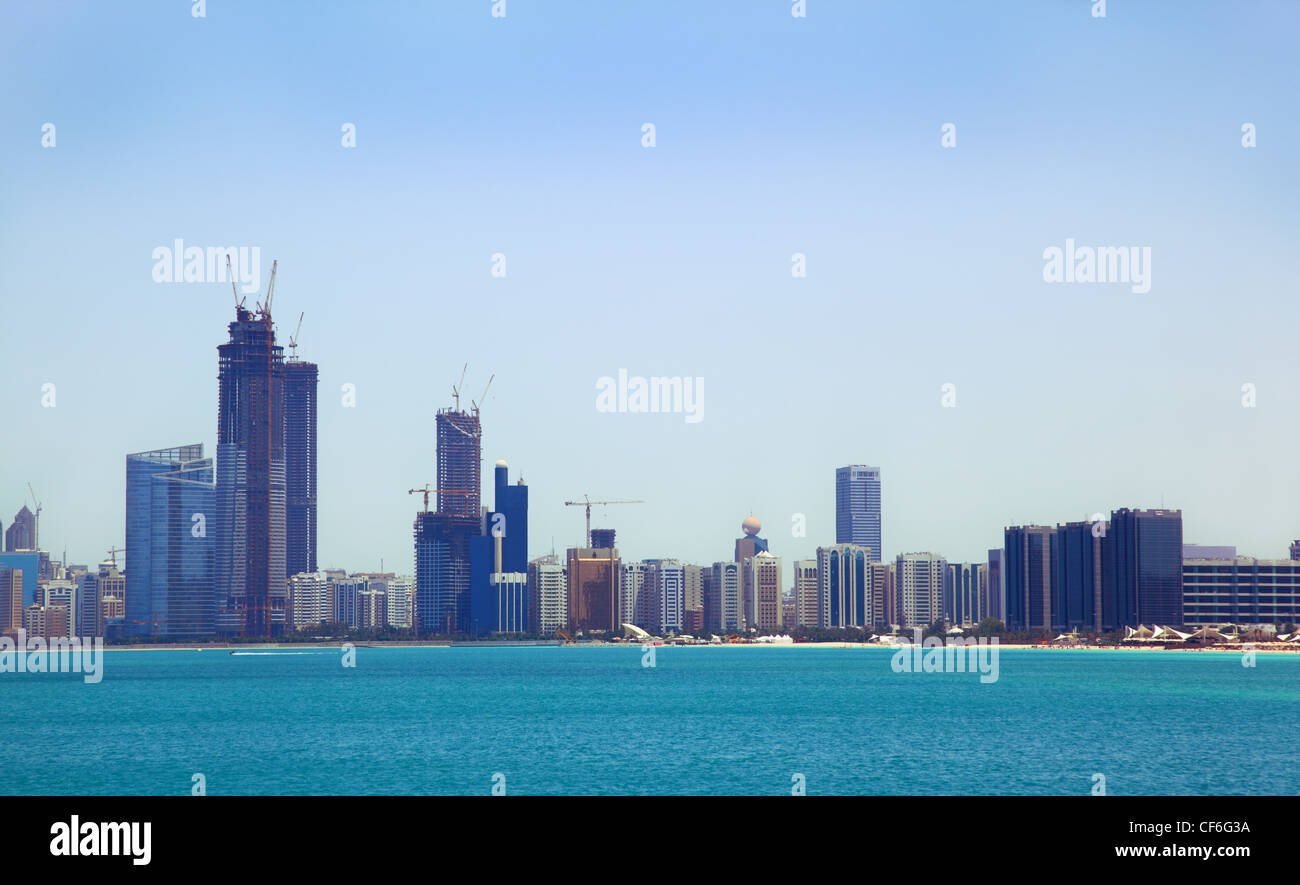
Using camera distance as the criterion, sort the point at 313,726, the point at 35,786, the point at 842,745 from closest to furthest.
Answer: the point at 35,786 → the point at 842,745 → the point at 313,726

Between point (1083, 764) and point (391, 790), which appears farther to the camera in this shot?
point (1083, 764)

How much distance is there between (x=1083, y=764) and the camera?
241 ft

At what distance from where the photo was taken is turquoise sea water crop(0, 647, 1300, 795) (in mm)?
68125

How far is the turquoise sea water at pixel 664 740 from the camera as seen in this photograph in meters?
68.1

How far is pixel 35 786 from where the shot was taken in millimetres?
70062

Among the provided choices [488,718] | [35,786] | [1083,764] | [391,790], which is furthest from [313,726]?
[1083,764]

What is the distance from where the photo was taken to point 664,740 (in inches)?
3442
